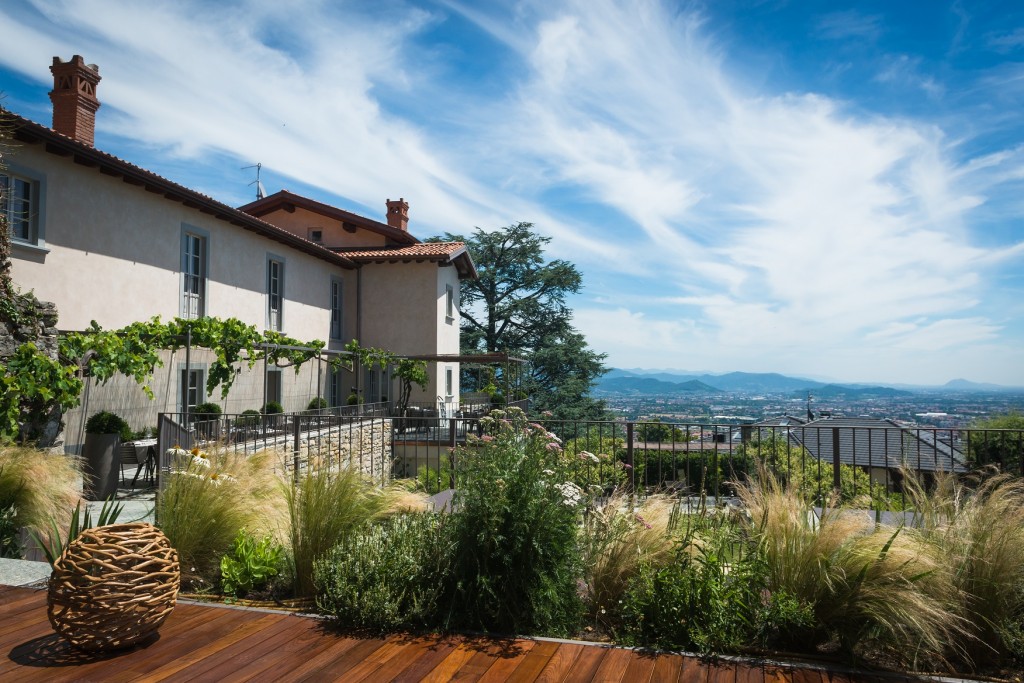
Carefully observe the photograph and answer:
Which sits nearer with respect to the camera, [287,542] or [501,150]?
[287,542]

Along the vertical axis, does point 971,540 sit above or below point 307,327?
below

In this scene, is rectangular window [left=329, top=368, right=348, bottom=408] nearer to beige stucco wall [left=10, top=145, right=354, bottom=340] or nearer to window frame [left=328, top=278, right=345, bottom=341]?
window frame [left=328, top=278, right=345, bottom=341]

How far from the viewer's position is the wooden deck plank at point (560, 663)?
2.88 meters

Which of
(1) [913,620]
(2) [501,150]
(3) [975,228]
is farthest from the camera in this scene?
(3) [975,228]

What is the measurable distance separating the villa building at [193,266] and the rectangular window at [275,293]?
4 centimetres

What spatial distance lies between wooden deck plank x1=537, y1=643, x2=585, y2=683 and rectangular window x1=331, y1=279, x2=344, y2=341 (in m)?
18.3

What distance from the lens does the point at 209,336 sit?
11.8 metres

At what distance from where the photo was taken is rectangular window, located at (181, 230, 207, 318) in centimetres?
1365

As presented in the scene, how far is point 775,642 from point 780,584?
30cm

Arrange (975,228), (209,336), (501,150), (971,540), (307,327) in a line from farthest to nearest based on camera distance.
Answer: (307,327)
(975,228)
(501,150)
(209,336)
(971,540)

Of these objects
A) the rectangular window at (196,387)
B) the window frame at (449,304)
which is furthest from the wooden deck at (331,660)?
the window frame at (449,304)

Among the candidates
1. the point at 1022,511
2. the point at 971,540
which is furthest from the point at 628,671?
the point at 1022,511

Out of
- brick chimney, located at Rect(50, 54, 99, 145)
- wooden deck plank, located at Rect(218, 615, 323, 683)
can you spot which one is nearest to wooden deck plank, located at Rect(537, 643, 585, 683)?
wooden deck plank, located at Rect(218, 615, 323, 683)

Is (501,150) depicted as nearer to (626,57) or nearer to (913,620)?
(626,57)
